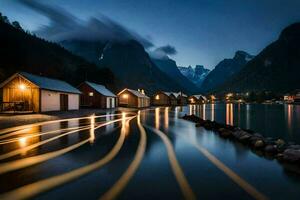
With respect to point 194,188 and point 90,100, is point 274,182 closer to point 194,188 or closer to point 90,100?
point 194,188

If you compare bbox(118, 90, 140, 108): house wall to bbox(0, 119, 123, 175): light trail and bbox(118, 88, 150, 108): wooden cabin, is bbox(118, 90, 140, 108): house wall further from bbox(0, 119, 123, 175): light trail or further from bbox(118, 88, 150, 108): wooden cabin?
bbox(0, 119, 123, 175): light trail

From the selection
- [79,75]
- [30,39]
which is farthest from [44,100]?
[30,39]

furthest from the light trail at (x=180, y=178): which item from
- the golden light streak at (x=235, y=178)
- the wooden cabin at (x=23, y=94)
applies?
the wooden cabin at (x=23, y=94)

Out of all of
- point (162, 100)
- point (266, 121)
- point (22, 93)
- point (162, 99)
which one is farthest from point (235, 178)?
point (162, 99)

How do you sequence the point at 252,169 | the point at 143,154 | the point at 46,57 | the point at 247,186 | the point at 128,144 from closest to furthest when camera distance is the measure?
the point at 247,186 < the point at 252,169 < the point at 143,154 < the point at 128,144 < the point at 46,57

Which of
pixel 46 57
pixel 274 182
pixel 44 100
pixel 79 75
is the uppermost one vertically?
pixel 46 57

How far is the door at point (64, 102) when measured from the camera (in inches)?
1753

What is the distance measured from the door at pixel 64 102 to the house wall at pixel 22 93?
7.68 m

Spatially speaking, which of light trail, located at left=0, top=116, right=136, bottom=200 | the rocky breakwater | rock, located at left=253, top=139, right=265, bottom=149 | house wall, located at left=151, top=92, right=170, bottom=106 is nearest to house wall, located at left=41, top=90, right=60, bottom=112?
the rocky breakwater

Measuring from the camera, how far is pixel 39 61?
141125 mm

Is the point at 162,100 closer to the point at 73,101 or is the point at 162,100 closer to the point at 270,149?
the point at 73,101

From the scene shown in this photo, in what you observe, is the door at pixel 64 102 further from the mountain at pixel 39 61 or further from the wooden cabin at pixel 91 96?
the wooden cabin at pixel 91 96

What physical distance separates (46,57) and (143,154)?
161099 millimetres

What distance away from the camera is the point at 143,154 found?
10305 millimetres
